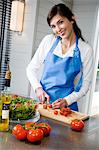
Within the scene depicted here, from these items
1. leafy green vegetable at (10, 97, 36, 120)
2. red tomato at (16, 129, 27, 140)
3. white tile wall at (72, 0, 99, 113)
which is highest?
white tile wall at (72, 0, 99, 113)

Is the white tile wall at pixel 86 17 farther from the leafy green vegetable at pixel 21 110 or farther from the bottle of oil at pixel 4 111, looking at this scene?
the bottle of oil at pixel 4 111

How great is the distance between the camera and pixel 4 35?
313 centimetres

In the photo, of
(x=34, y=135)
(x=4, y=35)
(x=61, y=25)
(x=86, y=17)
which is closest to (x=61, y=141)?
(x=34, y=135)

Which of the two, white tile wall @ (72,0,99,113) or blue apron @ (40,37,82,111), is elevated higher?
white tile wall @ (72,0,99,113)

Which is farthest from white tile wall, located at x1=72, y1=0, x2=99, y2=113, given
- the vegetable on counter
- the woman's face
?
the vegetable on counter

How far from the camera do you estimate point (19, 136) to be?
42.3 inches

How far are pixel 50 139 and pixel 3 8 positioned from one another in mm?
2195

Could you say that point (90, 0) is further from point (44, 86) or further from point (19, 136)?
point (19, 136)

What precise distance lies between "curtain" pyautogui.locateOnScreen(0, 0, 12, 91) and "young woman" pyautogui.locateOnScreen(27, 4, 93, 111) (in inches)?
48.0

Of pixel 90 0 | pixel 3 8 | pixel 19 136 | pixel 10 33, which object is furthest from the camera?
pixel 90 0

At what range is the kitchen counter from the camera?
1.04 meters

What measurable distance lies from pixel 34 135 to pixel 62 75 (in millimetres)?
875

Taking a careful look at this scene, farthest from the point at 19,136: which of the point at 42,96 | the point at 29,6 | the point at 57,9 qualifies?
the point at 29,6

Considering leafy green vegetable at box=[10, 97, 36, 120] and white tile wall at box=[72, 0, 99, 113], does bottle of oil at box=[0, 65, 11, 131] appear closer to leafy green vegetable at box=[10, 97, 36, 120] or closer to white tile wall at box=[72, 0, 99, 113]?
leafy green vegetable at box=[10, 97, 36, 120]
